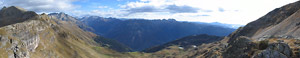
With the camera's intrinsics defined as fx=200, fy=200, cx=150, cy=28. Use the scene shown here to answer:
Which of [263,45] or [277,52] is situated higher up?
[263,45]

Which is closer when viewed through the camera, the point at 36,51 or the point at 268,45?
the point at 268,45

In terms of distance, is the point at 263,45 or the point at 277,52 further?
the point at 263,45

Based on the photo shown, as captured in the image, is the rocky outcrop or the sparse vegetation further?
the sparse vegetation

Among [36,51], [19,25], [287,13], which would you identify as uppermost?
[287,13]

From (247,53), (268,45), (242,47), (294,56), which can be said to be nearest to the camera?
(294,56)

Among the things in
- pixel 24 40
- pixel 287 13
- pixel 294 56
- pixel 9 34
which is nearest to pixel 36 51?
pixel 24 40

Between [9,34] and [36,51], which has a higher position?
[9,34]

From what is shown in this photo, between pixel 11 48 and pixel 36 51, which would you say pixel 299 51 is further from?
pixel 36 51

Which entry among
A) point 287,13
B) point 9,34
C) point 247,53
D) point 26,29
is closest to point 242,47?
point 247,53

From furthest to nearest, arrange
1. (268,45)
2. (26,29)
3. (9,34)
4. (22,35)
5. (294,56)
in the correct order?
(26,29), (22,35), (9,34), (268,45), (294,56)

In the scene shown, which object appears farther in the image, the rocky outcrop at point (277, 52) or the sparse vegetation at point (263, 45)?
the sparse vegetation at point (263, 45)
